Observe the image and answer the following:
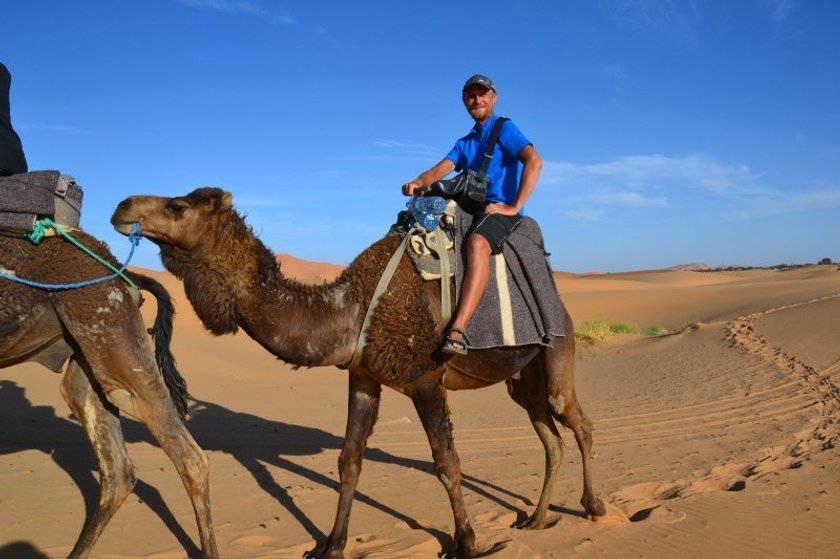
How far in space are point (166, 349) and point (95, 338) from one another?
686mm

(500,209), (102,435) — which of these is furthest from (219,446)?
(500,209)

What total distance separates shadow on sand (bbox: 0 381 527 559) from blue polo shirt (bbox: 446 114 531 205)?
9.31 ft

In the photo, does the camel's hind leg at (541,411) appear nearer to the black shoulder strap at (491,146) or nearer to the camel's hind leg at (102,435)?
the black shoulder strap at (491,146)

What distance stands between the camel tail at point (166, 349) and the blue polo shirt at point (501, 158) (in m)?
2.68

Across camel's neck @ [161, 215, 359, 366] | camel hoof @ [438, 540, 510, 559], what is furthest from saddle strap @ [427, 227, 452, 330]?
camel hoof @ [438, 540, 510, 559]

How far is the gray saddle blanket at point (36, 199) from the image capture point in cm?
421

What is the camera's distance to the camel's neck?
4.12 meters

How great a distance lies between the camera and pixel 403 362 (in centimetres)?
464

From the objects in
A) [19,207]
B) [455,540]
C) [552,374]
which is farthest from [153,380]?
[552,374]

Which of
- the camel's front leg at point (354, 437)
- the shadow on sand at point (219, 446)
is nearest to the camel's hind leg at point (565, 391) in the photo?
the shadow on sand at point (219, 446)

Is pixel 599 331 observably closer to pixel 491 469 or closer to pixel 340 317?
pixel 491 469

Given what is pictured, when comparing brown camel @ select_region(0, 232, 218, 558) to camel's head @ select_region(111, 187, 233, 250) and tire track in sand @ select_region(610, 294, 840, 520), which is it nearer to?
camel's head @ select_region(111, 187, 233, 250)

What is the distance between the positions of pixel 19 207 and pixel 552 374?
13.9 ft

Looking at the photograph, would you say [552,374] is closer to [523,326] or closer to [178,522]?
[523,326]
